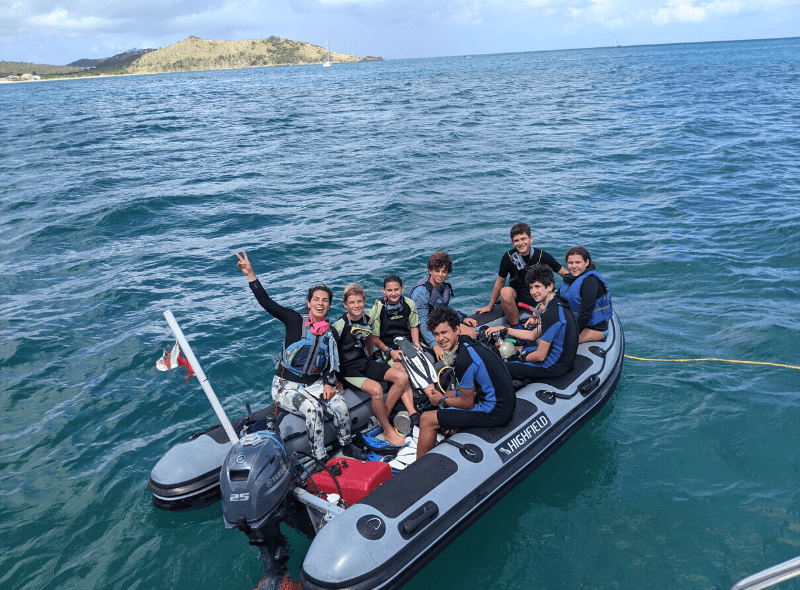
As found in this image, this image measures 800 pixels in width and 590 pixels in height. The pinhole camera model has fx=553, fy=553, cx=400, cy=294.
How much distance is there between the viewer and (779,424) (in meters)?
5.79

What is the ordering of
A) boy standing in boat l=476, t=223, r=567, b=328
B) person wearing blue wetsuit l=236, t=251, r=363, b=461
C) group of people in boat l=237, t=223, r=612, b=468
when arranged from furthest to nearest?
boy standing in boat l=476, t=223, r=567, b=328 < person wearing blue wetsuit l=236, t=251, r=363, b=461 < group of people in boat l=237, t=223, r=612, b=468

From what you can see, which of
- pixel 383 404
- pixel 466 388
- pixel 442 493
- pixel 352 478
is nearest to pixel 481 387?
pixel 466 388

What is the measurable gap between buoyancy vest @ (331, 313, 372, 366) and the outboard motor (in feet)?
4.38

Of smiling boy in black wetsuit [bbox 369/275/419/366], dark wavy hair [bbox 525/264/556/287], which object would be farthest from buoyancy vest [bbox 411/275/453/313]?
dark wavy hair [bbox 525/264/556/287]

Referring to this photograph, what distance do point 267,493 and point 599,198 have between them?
12.0m

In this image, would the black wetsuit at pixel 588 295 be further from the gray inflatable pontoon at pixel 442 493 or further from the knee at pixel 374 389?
the knee at pixel 374 389

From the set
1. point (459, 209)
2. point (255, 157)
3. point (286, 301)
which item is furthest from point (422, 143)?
point (286, 301)

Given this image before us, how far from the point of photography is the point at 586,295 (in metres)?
5.76

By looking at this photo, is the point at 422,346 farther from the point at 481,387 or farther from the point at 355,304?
the point at 481,387

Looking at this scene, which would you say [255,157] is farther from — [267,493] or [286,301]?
[267,493]

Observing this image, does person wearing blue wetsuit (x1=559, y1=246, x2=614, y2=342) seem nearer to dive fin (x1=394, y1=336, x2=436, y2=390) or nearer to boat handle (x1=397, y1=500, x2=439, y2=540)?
dive fin (x1=394, y1=336, x2=436, y2=390)

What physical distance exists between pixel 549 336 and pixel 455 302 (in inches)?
144

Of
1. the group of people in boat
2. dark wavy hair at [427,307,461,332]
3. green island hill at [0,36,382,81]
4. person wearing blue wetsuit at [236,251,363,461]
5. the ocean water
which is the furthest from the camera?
green island hill at [0,36,382,81]

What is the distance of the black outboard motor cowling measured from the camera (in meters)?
3.67
